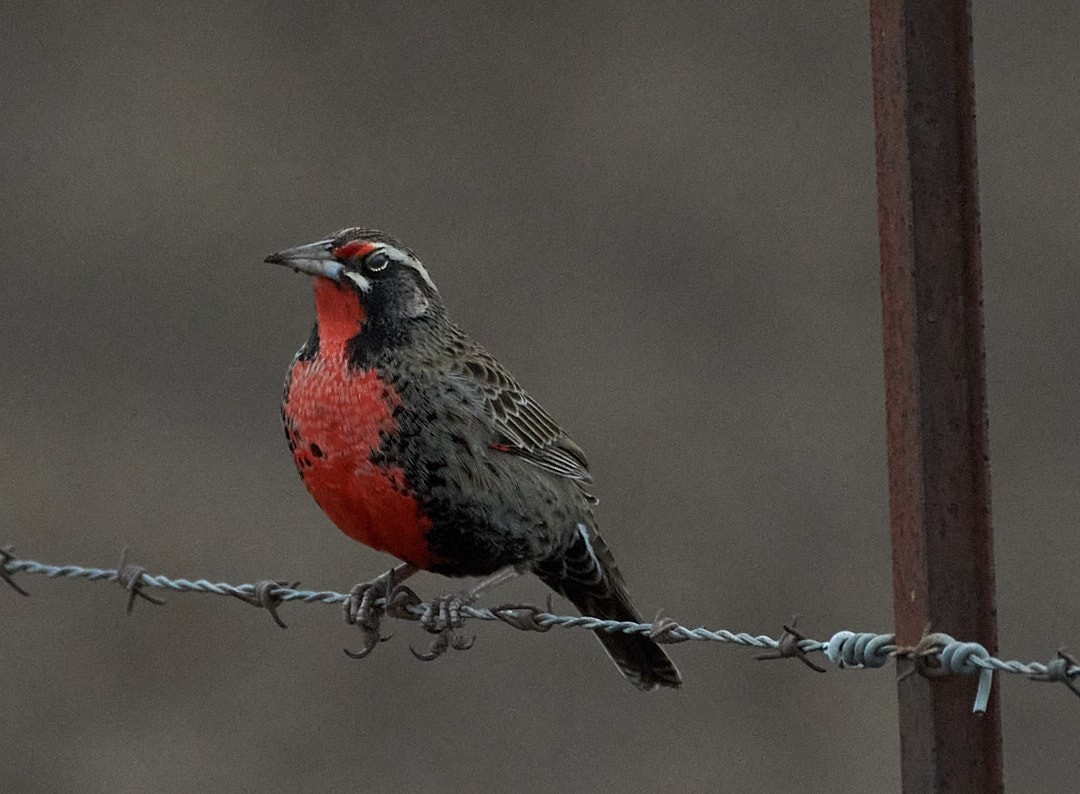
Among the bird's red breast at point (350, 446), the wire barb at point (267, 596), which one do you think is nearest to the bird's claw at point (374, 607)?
the bird's red breast at point (350, 446)

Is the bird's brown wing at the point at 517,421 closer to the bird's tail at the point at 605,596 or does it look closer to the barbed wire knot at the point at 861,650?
the bird's tail at the point at 605,596

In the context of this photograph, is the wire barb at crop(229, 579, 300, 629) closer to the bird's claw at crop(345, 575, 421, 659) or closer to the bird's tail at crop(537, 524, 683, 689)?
the bird's claw at crop(345, 575, 421, 659)

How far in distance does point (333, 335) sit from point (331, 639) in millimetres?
5798

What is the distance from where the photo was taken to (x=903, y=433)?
337cm

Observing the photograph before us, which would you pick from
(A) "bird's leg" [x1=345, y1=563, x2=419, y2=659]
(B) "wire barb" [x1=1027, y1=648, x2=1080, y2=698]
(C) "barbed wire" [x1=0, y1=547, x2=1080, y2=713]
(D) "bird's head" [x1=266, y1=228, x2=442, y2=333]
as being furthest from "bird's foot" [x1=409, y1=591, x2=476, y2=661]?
(B) "wire barb" [x1=1027, y1=648, x2=1080, y2=698]

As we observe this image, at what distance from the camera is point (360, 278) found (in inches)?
190

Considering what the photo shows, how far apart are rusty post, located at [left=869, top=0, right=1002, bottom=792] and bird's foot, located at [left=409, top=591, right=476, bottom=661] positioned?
5.35 feet

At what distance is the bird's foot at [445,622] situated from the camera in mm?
4828

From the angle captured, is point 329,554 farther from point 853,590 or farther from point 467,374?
point 467,374

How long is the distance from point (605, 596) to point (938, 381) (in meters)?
2.13

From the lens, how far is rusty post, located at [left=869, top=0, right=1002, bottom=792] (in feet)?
11.0

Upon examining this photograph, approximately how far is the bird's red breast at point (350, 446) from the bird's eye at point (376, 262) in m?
0.17

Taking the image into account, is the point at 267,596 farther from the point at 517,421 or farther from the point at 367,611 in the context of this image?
the point at 517,421

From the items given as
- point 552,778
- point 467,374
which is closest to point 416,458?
point 467,374
